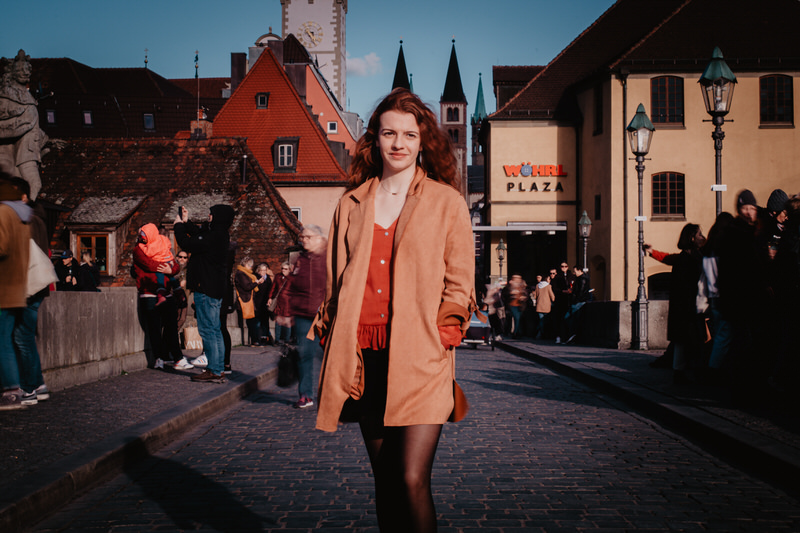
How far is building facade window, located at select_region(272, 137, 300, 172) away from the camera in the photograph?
42500 mm

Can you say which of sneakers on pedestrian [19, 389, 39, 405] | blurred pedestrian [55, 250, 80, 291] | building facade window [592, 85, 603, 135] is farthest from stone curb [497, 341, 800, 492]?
building facade window [592, 85, 603, 135]

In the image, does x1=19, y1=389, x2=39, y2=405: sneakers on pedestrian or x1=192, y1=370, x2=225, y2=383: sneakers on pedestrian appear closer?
x1=19, y1=389, x2=39, y2=405: sneakers on pedestrian

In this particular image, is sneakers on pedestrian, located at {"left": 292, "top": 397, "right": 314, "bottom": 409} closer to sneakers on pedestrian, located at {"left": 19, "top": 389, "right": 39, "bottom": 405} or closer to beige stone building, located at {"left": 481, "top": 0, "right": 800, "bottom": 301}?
sneakers on pedestrian, located at {"left": 19, "top": 389, "right": 39, "bottom": 405}

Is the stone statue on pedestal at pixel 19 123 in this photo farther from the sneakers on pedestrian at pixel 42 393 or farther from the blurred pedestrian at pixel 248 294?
the blurred pedestrian at pixel 248 294

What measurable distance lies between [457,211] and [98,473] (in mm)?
3440

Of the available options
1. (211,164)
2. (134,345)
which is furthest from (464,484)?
(211,164)

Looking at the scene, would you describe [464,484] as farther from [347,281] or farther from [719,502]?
[347,281]

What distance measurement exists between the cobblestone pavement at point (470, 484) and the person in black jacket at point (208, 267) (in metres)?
1.82

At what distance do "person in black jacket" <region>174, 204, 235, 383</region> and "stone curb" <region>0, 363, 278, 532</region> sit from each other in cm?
129

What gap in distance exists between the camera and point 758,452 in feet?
18.4

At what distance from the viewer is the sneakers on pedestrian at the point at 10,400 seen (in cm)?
725

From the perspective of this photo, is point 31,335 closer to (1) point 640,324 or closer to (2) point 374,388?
(2) point 374,388

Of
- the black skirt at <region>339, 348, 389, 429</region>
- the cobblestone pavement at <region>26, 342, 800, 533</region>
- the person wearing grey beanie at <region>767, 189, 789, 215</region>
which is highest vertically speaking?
the person wearing grey beanie at <region>767, 189, 789, 215</region>

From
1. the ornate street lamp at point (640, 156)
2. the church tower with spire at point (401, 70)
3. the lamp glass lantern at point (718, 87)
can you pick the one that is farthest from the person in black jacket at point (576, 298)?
the church tower with spire at point (401, 70)
